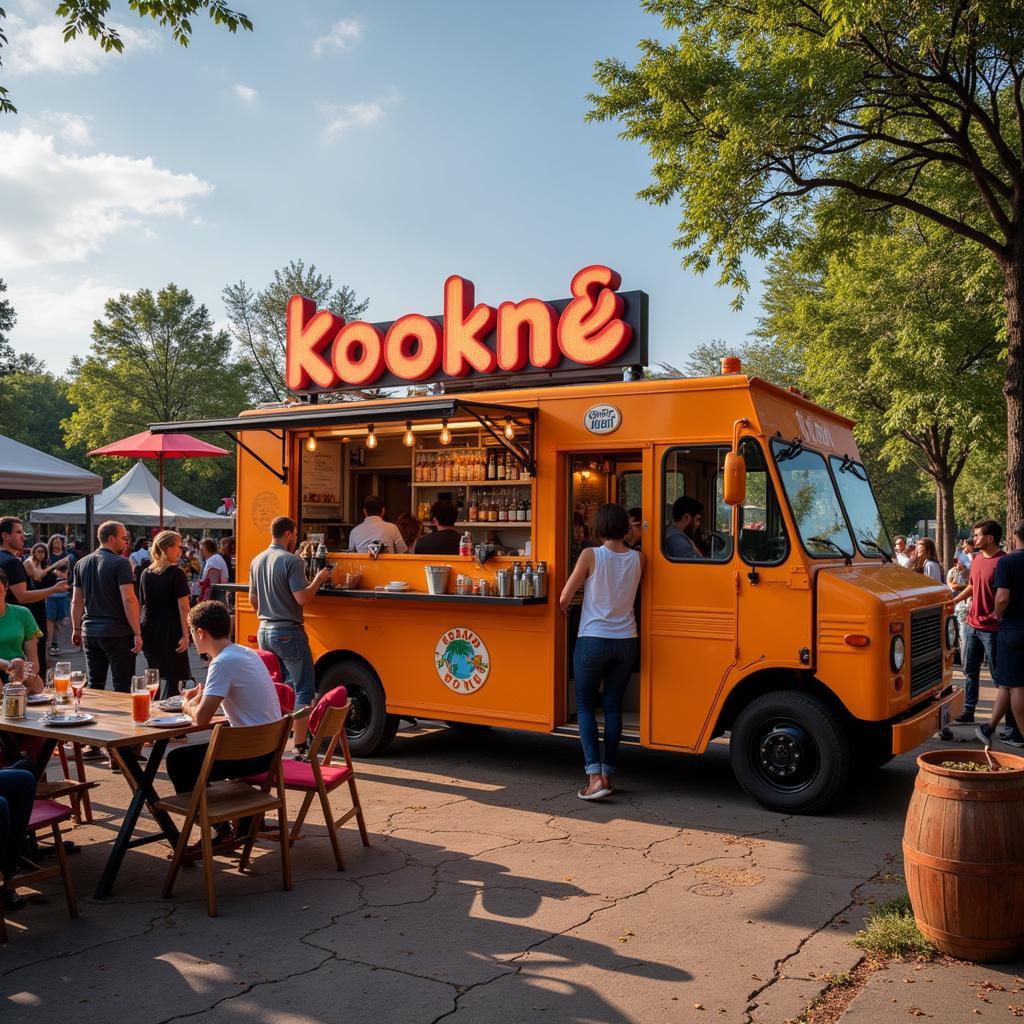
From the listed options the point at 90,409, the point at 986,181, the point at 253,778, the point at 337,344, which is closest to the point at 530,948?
the point at 253,778

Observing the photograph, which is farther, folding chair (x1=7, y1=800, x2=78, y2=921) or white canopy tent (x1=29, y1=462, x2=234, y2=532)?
white canopy tent (x1=29, y1=462, x2=234, y2=532)

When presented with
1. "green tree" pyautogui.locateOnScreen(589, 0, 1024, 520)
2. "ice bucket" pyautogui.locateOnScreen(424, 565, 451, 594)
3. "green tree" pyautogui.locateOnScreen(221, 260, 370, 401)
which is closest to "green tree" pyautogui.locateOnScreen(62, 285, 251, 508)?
"green tree" pyautogui.locateOnScreen(221, 260, 370, 401)

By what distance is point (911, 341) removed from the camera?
1823 centimetres

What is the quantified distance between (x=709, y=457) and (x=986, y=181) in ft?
24.0

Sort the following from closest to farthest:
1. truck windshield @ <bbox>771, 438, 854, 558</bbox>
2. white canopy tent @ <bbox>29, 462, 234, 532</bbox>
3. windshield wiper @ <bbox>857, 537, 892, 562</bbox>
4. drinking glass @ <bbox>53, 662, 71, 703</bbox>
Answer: drinking glass @ <bbox>53, 662, 71, 703</bbox> → truck windshield @ <bbox>771, 438, 854, 558</bbox> → windshield wiper @ <bbox>857, 537, 892, 562</bbox> → white canopy tent @ <bbox>29, 462, 234, 532</bbox>

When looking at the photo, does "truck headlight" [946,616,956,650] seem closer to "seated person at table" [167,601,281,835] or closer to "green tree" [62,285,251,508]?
"seated person at table" [167,601,281,835]

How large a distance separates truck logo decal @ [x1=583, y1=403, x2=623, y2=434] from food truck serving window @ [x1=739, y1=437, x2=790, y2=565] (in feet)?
3.42

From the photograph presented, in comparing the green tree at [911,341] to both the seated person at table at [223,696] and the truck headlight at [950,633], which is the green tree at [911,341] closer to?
the truck headlight at [950,633]

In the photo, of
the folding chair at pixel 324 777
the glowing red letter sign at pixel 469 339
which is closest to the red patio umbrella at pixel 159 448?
the glowing red letter sign at pixel 469 339

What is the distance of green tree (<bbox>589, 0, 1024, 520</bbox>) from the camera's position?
35.7ft

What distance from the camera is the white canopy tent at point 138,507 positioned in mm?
23766

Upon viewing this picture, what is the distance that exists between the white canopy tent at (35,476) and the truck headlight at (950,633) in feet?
34.5

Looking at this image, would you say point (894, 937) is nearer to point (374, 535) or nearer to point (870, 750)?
point (870, 750)

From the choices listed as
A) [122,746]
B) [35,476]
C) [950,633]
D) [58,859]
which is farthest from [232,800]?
[35,476]
